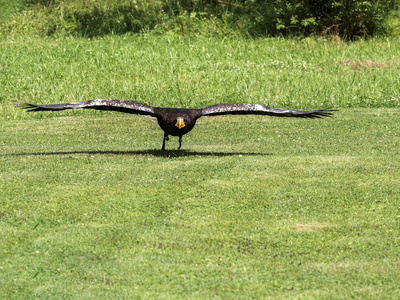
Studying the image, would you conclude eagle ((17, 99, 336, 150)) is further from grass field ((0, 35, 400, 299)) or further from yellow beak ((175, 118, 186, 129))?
grass field ((0, 35, 400, 299))

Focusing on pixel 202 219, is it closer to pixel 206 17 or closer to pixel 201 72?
pixel 201 72

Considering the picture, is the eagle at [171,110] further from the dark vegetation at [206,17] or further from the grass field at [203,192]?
the dark vegetation at [206,17]

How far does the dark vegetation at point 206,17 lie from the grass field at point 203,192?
19.1 feet

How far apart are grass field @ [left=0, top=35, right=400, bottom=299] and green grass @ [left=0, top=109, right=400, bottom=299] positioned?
24 mm

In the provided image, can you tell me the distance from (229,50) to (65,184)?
44.4 feet

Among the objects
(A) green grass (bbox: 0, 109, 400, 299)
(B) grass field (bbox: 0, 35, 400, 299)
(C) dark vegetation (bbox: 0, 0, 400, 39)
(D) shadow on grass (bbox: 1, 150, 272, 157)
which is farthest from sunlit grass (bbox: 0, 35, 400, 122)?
(D) shadow on grass (bbox: 1, 150, 272, 157)

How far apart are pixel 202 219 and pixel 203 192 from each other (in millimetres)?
1050

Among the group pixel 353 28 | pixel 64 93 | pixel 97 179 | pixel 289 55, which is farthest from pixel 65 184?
pixel 353 28

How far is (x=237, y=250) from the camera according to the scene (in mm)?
6797

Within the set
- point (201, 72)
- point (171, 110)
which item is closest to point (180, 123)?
point (171, 110)

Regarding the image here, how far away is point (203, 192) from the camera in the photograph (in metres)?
8.78

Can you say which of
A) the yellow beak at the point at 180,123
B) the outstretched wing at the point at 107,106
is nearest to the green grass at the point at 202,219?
the yellow beak at the point at 180,123

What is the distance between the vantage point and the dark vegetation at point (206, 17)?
24188 millimetres

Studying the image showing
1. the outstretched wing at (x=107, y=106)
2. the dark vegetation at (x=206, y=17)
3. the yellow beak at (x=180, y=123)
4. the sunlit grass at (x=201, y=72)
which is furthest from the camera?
the dark vegetation at (x=206, y=17)
